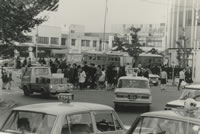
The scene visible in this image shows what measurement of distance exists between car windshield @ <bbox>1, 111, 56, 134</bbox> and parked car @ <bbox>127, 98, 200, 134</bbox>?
53.0 inches

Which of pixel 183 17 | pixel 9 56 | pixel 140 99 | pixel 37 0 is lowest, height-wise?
pixel 140 99

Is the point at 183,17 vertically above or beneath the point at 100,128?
above

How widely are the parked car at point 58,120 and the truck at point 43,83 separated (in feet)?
47.9

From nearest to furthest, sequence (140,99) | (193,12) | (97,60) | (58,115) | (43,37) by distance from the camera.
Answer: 1. (58,115)
2. (140,99)
3. (97,60)
4. (193,12)
5. (43,37)

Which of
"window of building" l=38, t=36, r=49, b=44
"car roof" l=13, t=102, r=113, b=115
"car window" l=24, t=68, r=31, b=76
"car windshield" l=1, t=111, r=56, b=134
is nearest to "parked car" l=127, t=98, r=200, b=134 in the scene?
"car roof" l=13, t=102, r=113, b=115

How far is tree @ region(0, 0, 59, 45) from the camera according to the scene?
60.8 ft

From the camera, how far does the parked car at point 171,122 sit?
6.00 metres

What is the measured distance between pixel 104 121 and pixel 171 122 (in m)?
2.11

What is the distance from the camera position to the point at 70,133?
23.4 feet

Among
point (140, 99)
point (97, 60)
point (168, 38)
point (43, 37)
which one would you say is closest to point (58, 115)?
point (140, 99)

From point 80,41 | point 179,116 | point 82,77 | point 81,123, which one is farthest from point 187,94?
point 80,41

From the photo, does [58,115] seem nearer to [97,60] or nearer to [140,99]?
[140,99]

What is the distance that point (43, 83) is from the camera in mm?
→ 22828

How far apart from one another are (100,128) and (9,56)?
12913 mm
